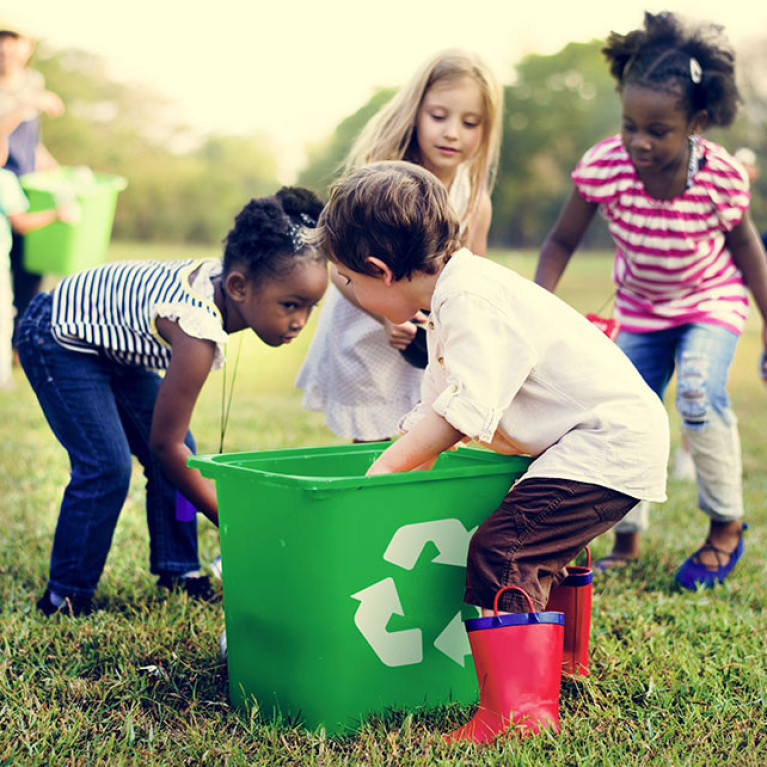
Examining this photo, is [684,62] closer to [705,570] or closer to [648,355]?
[648,355]

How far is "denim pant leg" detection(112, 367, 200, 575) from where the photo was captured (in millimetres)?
2529

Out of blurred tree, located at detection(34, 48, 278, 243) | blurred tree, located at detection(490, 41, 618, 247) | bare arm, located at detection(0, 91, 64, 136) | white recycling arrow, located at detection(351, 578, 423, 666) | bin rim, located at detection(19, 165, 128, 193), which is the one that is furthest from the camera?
blurred tree, located at detection(490, 41, 618, 247)

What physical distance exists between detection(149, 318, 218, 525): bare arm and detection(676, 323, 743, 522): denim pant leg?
54.5 inches

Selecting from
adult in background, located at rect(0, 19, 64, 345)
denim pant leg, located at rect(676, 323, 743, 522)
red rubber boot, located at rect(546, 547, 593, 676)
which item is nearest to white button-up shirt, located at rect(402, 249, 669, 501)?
red rubber boot, located at rect(546, 547, 593, 676)

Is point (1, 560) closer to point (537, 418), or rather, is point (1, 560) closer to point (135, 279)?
point (135, 279)

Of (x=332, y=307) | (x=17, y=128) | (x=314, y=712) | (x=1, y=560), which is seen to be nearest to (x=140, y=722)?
(x=314, y=712)

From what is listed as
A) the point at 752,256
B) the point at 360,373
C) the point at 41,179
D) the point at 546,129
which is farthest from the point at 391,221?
the point at 546,129

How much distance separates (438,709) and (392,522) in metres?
0.41

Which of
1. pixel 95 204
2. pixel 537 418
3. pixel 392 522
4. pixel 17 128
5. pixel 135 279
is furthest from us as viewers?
pixel 95 204

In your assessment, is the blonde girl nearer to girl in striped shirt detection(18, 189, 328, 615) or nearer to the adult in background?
girl in striped shirt detection(18, 189, 328, 615)

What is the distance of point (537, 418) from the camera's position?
1851 millimetres

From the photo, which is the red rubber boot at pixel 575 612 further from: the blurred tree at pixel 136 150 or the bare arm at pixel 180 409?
the blurred tree at pixel 136 150

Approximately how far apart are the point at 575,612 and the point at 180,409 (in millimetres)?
938

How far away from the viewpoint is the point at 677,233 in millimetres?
2752
